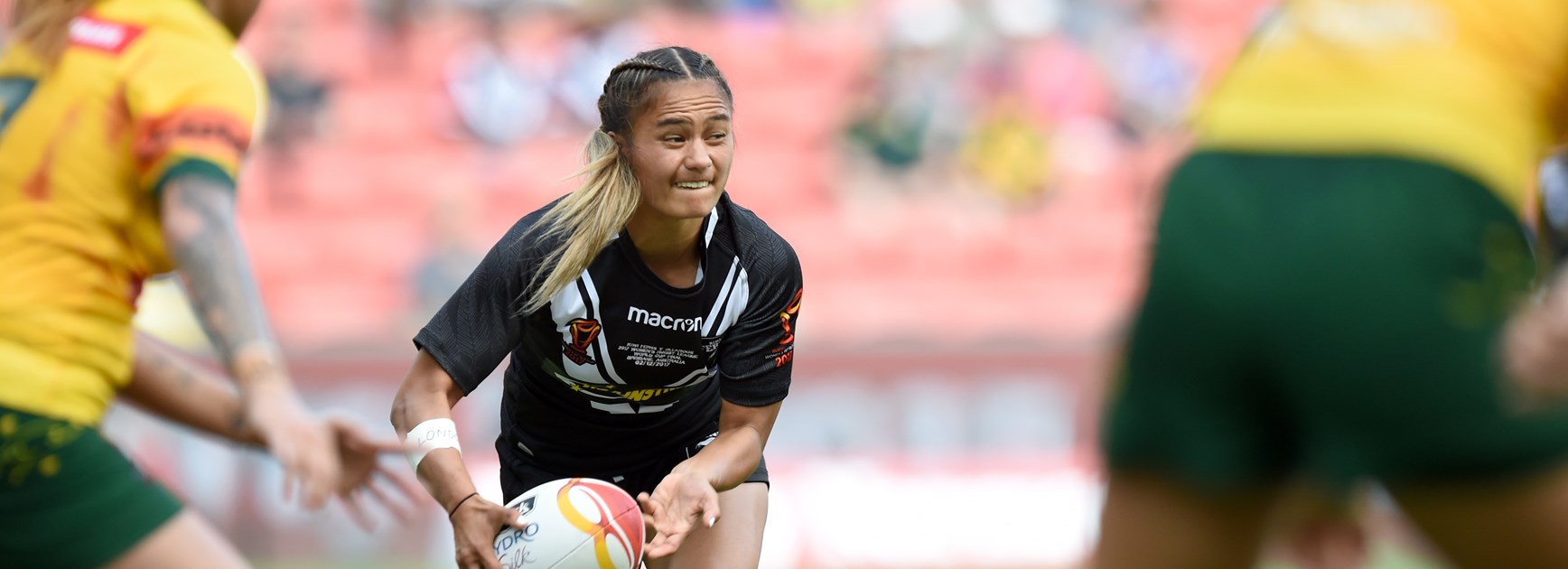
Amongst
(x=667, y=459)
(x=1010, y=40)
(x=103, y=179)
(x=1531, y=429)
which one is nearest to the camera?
(x=1531, y=429)

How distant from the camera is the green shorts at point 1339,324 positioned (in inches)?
91.4

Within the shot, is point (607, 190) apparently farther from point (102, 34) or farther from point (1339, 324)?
point (1339, 324)

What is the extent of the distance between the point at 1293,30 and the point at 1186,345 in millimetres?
496

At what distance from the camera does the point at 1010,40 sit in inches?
569

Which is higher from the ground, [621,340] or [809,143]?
[621,340]

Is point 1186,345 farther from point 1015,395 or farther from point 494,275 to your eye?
point 1015,395

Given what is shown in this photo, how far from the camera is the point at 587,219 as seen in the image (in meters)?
4.49

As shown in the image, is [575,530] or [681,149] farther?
[681,149]

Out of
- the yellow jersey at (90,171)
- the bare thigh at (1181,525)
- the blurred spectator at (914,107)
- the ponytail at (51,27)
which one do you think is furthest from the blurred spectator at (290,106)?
the bare thigh at (1181,525)

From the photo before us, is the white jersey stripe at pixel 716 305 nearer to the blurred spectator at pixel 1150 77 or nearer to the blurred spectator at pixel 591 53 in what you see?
the blurred spectator at pixel 591 53

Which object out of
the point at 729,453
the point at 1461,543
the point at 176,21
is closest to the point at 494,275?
the point at 729,453

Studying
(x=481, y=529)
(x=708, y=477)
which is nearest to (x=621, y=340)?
(x=708, y=477)

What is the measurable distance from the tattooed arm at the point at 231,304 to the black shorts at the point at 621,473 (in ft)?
6.45

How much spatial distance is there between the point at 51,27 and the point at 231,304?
28.4 inches
